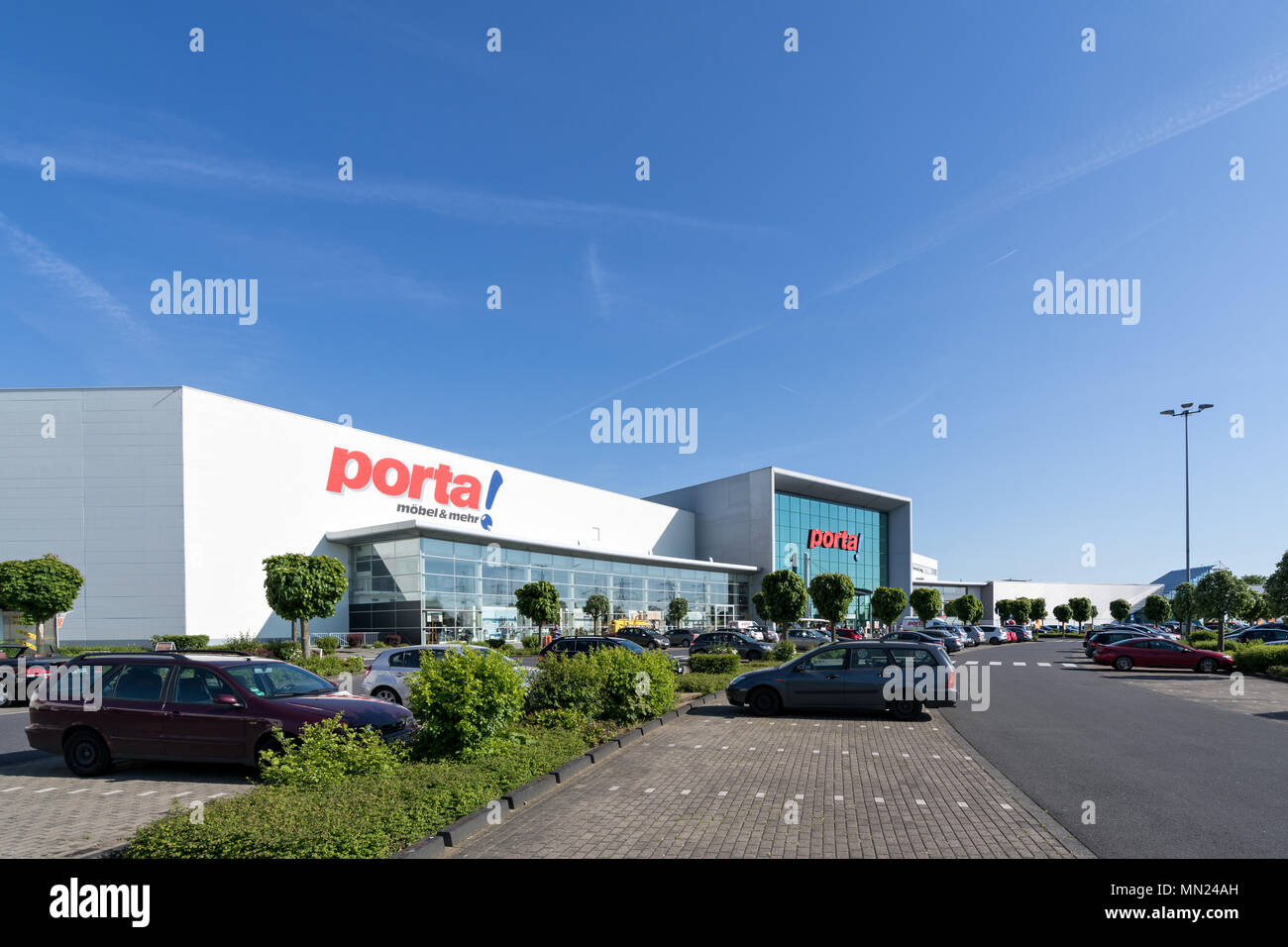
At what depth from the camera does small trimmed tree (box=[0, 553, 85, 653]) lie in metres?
24.8

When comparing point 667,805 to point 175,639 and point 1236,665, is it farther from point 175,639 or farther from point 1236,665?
point 175,639

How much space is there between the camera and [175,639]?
33.2 meters

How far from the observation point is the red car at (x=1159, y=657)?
27.8m

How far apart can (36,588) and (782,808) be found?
26750 millimetres

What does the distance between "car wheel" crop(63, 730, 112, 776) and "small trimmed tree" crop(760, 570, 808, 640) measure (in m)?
24.2

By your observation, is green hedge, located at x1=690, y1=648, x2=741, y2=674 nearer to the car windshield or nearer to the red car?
the car windshield

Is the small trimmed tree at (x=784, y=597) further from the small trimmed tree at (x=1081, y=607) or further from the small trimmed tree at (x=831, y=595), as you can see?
the small trimmed tree at (x=1081, y=607)

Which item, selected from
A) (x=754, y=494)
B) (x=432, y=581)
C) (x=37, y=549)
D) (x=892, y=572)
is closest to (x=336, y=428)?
(x=432, y=581)

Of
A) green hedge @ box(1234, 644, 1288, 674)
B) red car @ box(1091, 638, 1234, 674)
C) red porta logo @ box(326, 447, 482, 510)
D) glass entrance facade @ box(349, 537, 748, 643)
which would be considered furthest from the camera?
red porta logo @ box(326, 447, 482, 510)

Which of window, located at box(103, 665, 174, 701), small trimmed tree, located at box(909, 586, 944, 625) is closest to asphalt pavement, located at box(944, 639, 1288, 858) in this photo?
window, located at box(103, 665, 174, 701)

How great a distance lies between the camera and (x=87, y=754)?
987 cm

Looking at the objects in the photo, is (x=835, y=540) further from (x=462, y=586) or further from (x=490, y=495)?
(x=462, y=586)

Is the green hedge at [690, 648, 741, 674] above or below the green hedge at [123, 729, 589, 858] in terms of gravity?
below

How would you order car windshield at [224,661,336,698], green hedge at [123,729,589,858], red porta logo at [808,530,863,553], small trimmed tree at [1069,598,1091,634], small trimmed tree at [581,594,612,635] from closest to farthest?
green hedge at [123,729,589,858] < car windshield at [224,661,336,698] < small trimmed tree at [581,594,612,635] < red porta logo at [808,530,863,553] < small trimmed tree at [1069,598,1091,634]
